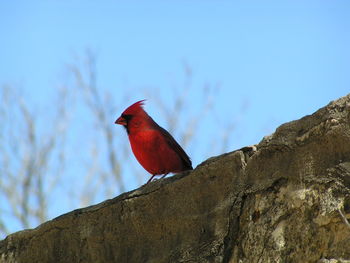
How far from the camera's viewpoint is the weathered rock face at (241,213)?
8.87ft

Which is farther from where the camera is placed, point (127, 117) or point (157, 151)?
point (127, 117)

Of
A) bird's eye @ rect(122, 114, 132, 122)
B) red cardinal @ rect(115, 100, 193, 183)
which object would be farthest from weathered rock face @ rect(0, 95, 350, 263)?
bird's eye @ rect(122, 114, 132, 122)

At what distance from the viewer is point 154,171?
5.42 m

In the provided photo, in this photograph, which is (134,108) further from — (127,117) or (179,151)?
(179,151)

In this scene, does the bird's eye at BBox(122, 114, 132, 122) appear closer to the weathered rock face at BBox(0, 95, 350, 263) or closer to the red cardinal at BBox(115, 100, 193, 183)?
the red cardinal at BBox(115, 100, 193, 183)

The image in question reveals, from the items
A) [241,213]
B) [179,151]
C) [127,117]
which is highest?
[127,117]

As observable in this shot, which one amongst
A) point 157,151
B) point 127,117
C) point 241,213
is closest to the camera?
point 241,213

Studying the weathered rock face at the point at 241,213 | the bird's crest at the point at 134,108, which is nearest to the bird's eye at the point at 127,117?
the bird's crest at the point at 134,108

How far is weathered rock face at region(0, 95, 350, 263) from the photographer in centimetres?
270

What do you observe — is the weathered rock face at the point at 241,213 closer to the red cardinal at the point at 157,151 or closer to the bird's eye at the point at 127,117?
the red cardinal at the point at 157,151

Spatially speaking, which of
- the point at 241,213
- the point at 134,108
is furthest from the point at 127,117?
the point at 241,213

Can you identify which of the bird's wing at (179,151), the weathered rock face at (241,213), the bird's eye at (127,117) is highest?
the bird's eye at (127,117)

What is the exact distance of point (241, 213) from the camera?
305 cm

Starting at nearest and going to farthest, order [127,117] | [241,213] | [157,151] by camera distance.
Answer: [241,213]
[157,151]
[127,117]
